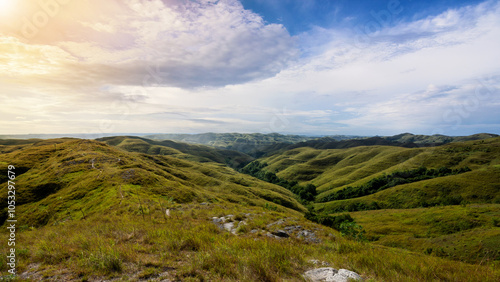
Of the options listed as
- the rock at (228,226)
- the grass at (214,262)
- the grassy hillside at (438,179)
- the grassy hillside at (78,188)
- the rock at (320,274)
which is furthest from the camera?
the grassy hillside at (438,179)

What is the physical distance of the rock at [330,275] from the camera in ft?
19.5

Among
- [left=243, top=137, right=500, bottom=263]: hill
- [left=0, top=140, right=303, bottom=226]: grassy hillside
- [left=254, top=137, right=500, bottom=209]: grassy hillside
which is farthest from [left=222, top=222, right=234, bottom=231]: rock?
[left=254, top=137, right=500, bottom=209]: grassy hillside

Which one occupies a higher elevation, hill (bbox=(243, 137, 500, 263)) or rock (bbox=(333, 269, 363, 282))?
rock (bbox=(333, 269, 363, 282))

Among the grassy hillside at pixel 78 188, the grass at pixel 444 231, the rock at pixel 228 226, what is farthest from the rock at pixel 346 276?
the grass at pixel 444 231

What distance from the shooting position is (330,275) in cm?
614

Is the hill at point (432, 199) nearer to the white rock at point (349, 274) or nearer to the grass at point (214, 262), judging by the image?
the grass at point (214, 262)

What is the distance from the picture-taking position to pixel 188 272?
6363 millimetres

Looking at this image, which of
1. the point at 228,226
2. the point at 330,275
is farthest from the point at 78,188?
the point at 330,275

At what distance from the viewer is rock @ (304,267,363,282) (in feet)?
19.5

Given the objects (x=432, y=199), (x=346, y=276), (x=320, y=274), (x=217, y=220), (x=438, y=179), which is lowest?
(x=432, y=199)

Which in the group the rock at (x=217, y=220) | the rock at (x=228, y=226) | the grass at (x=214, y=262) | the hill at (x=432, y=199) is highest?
the grass at (x=214, y=262)

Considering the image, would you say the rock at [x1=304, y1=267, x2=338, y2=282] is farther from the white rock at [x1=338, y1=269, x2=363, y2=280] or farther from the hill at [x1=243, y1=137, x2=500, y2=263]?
the hill at [x1=243, y1=137, x2=500, y2=263]

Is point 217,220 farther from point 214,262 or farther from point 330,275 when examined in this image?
point 330,275

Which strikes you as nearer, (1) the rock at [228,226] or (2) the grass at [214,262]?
(2) the grass at [214,262]
